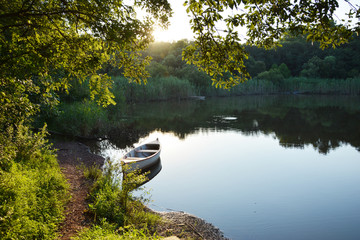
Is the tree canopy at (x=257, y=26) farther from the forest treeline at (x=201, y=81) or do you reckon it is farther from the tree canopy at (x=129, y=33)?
the forest treeline at (x=201, y=81)

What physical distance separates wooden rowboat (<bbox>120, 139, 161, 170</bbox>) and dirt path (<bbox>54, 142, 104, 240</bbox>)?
1.50m

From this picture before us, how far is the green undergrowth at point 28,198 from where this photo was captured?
15.3 ft

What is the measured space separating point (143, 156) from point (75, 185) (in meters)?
5.86

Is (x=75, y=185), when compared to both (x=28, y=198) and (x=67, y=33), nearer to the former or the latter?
(x=28, y=198)

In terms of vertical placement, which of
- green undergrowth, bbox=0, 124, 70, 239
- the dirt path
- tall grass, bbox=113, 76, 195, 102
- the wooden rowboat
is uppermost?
tall grass, bbox=113, 76, 195, 102

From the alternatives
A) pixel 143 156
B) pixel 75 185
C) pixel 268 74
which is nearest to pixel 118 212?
pixel 75 185

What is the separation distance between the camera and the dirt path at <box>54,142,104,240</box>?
5773 millimetres

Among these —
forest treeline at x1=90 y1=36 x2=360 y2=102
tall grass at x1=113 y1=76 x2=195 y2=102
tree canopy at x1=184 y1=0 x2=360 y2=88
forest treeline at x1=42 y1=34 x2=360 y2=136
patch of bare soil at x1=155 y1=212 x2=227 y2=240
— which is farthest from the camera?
forest treeline at x1=90 y1=36 x2=360 y2=102

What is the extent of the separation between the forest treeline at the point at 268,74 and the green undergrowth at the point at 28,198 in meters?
35.5

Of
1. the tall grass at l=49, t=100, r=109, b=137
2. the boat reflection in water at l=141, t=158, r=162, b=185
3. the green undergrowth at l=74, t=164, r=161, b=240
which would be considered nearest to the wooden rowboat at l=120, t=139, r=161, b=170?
the boat reflection in water at l=141, t=158, r=162, b=185

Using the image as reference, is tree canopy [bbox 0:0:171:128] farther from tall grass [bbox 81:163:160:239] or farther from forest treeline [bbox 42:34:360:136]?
forest treeline [bbox 42:34:360:136]

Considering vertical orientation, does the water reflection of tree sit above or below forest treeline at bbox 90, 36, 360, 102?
below

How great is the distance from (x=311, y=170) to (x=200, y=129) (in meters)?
11.9

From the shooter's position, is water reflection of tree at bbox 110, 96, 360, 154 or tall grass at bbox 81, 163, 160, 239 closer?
tall grass at bbox 81, 163, 160, 239
